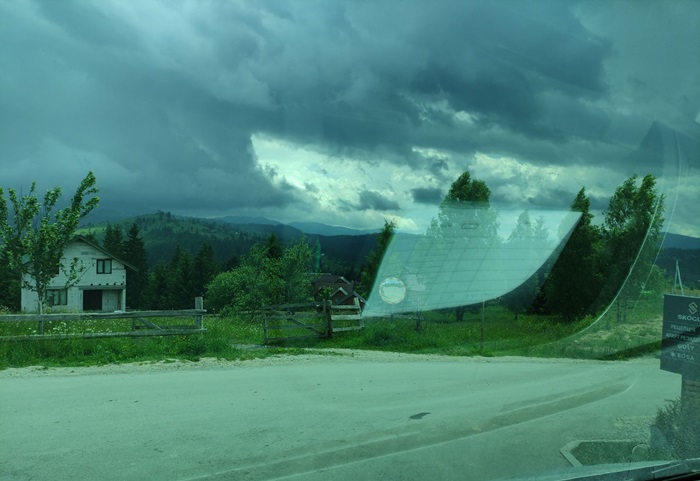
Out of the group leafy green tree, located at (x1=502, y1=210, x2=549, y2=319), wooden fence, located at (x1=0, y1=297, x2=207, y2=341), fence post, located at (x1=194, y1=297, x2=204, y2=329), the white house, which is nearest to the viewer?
leafy green tree, located at (x1=502, y1=210, x2=549, y2=319)

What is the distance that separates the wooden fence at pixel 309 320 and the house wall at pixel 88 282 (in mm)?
4207

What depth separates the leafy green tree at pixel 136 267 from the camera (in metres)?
11.6

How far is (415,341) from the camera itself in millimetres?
15859

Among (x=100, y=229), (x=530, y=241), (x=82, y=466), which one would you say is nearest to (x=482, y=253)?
(x=530, y=241)

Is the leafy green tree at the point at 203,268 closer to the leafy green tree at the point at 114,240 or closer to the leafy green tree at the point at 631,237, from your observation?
the leafy green tree at the point at 114,240

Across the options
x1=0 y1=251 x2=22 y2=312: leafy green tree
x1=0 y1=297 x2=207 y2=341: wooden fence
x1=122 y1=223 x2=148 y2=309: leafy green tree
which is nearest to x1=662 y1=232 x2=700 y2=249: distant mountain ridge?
x1=122 y1=223 x2=148 y2=309: leafy green tree

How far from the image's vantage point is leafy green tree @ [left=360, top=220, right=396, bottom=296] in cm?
1322

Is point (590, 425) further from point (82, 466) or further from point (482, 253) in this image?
point (482, 253)

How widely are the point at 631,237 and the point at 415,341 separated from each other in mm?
6901

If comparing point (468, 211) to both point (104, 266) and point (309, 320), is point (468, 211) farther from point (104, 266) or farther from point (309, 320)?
point (309, 320)

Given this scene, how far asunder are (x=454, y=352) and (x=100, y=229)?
822 centimetres

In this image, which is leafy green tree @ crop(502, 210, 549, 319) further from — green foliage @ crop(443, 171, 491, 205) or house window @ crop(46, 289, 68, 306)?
house window @ crop(46, 289, 68, 306)

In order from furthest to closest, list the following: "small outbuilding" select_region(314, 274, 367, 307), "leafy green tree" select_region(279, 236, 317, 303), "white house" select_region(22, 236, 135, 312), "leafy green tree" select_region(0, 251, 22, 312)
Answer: "small outbuilding" select_region(314, 274, 367, 307), "leafy green tree" select_region(279, 236, 317, 303), "leafy green tree" select_region(0, 251, 22, 312), "white house" select_region(22, 236, 135, 312)

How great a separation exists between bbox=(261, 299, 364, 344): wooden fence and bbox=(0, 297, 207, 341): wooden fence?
2.45 m
